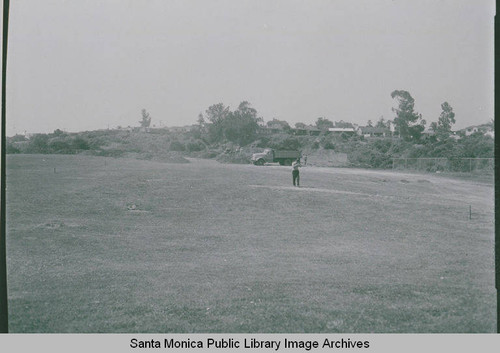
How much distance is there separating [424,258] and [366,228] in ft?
7.75

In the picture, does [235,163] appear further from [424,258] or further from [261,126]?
[424,258]

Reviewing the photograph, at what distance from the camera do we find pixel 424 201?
11852 mm

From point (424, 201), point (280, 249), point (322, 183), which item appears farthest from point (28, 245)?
point (322, 183)

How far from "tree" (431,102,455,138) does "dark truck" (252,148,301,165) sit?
7568mm

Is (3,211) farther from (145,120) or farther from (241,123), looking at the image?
(241,123)

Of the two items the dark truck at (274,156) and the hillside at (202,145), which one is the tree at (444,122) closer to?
the hillside at (202,145)

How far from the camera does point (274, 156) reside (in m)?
17.7

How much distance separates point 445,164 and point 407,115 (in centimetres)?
613

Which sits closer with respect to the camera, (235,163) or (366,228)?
(366,228)

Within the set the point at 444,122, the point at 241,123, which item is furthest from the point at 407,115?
the point at 241,123

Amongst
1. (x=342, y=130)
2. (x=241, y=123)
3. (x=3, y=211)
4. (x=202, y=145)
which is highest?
(x=342, y=130)

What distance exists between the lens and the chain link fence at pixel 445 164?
1068cm
